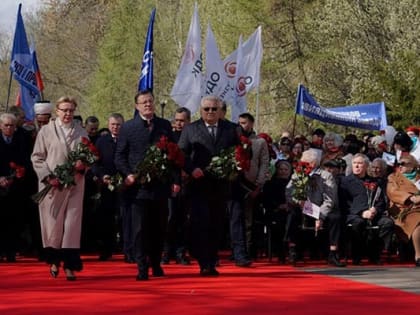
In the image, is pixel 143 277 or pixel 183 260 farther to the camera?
pixel 183 260

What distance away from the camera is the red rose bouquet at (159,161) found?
1388 centimetres

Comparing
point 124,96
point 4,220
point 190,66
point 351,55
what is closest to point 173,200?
point 4,220

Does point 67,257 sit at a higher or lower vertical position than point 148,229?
lower

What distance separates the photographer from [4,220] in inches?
696

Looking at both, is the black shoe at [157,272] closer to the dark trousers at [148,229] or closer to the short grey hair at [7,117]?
the dark trousers at [148,229]

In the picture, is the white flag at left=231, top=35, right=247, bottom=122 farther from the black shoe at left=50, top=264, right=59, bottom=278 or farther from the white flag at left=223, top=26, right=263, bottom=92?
the black shoe at left=50, top=264, right=59, bottom=278

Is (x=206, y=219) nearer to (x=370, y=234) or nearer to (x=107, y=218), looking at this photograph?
(x=370, y=234)

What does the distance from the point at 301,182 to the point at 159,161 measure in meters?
3.65

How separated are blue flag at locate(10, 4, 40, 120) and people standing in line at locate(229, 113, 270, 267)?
8006mm

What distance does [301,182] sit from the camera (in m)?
Answer: 17.0

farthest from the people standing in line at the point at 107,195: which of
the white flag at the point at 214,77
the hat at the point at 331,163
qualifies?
the white flag at the point at 214,77

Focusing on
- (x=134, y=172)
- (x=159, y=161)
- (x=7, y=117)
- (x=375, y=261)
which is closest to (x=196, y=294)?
(x=159, y=161)

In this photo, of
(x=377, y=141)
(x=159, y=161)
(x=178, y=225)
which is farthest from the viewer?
(x=377, y=141)

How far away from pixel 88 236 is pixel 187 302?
283 inches
